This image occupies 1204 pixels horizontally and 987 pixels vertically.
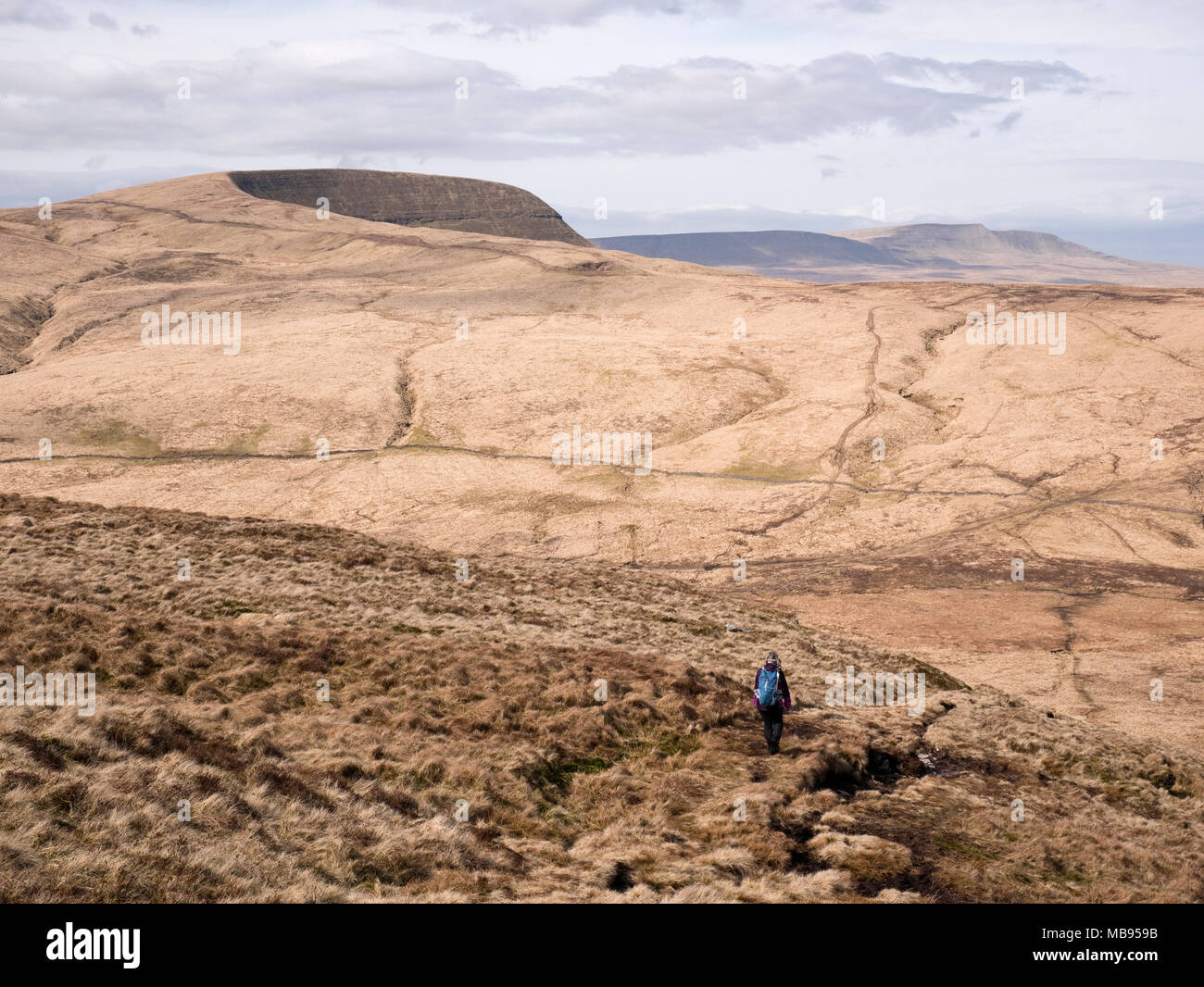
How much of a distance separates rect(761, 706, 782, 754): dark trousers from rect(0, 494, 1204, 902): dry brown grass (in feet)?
1.09

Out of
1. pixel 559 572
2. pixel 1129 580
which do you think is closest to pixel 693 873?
pixel 559 572

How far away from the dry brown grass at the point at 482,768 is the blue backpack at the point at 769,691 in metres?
1.34

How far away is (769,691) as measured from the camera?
1881 centimetres

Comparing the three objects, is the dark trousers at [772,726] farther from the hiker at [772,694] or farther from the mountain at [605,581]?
the mountain at [605,581]

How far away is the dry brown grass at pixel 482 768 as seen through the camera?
12.1 metres

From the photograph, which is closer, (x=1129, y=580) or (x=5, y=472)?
(x=1129, y=580)

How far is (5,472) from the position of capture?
2248 inches

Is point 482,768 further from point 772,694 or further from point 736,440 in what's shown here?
point 736,440

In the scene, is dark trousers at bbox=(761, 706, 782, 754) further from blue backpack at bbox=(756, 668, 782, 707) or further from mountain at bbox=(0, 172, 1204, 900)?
mountain at bbox=(0, 172, 1204, 900)

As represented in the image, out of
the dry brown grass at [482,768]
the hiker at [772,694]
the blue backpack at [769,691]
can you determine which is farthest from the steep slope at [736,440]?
the blue backpack at [769,691]

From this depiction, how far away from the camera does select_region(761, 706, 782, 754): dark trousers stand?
62.1ft

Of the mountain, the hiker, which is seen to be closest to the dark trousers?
the hiker
